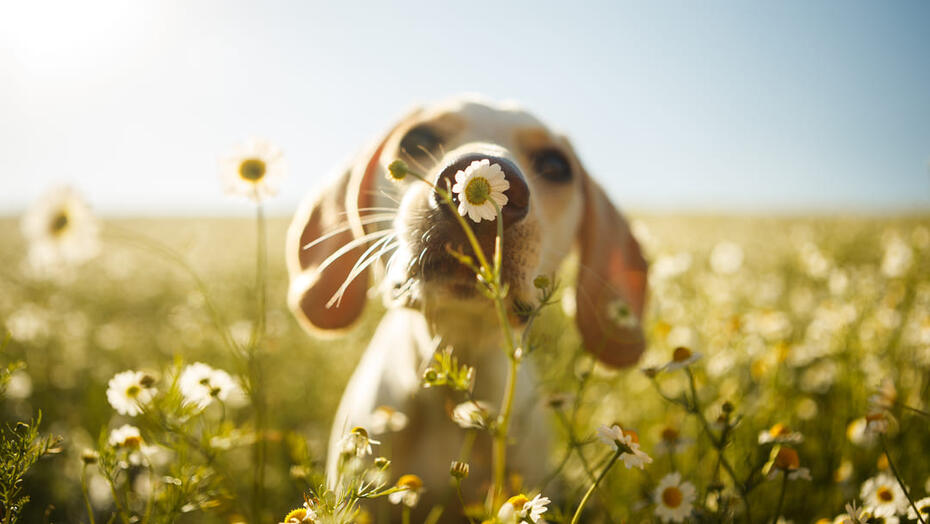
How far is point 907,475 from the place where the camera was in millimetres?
1812

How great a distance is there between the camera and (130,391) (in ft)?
4.10

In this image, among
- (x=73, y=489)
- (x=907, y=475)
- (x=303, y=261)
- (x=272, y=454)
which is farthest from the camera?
(x=272, y=454)

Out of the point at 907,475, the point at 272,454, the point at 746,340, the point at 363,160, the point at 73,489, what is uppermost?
the point at 363,160

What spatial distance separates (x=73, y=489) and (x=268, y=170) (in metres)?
1.80

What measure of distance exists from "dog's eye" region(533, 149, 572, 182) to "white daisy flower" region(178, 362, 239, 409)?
4.08ft

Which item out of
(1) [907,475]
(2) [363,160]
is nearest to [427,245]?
(2) [363,160]

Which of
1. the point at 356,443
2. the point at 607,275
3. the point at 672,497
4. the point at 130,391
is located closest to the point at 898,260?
the point at 607,275

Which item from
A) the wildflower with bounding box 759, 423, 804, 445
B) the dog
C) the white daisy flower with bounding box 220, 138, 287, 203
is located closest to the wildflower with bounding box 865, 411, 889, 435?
the wildflower with bounding box 759, 423, 804, 445

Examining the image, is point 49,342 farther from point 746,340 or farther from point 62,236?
point 746,340

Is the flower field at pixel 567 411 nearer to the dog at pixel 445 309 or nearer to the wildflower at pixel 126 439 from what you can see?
the wildflower at pixel 126 439

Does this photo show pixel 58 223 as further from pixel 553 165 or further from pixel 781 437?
pixel 781 437

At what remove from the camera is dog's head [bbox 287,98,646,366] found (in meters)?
1.41

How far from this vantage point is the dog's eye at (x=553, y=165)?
76.0 inches

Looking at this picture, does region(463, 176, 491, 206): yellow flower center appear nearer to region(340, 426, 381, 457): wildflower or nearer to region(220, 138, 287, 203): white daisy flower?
region(340, 426, 381, 457): wildflower
